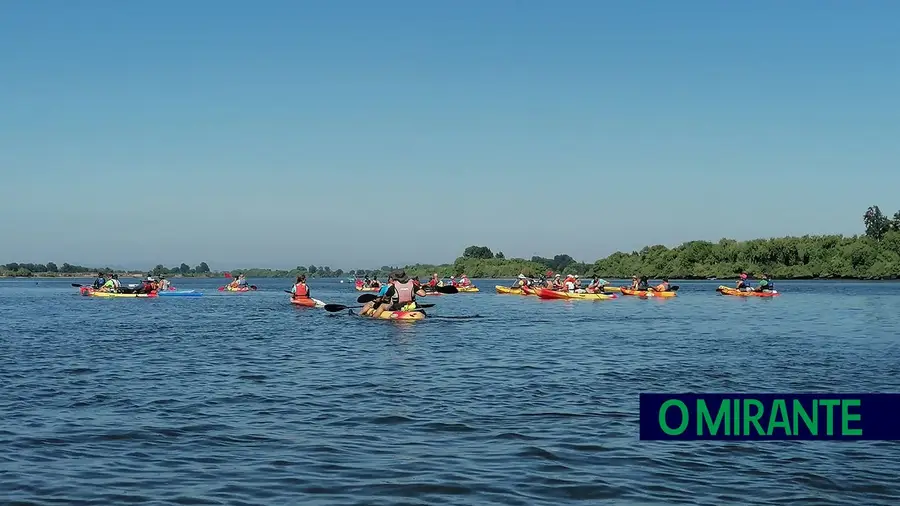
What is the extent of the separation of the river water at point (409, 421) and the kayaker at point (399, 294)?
609 cm

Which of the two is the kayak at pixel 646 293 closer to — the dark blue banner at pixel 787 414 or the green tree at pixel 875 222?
the dark blue banner at pixel 787 414

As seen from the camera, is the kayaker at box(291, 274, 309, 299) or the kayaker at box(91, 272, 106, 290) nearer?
the kayaker at box(291, 274, 309, 299)

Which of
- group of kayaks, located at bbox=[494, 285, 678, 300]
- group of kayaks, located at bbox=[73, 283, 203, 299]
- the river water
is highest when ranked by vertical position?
group of kayaks, located at bbox=[494, 285, 678, 300]

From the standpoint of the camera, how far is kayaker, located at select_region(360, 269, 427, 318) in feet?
120

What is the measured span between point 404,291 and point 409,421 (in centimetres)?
2318

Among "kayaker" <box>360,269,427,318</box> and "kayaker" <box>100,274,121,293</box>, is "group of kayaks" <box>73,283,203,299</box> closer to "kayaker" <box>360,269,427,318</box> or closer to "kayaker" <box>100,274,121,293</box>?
"kayaker" <box>100,274,121,293</box>

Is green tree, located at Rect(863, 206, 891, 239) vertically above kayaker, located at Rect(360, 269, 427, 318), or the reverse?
green tree, located at Rect(863, 206, 891, 239)

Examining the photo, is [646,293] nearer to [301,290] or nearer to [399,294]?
[301,290]

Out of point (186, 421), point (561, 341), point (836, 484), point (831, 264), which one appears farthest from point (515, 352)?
point (831, 264)

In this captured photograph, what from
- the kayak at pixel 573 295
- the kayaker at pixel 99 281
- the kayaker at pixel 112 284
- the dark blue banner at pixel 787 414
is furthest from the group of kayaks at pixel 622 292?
the dark blue banner at pixel 787 414

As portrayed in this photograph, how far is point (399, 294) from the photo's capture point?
3697 cm

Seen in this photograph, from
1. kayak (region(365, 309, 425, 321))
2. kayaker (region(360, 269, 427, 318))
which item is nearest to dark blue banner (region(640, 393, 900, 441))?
kayaker (region(360, 269, 427, 318))

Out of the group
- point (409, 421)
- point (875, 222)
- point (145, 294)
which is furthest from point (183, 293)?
point (875, 222)

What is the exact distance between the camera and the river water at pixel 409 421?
32.0ft
